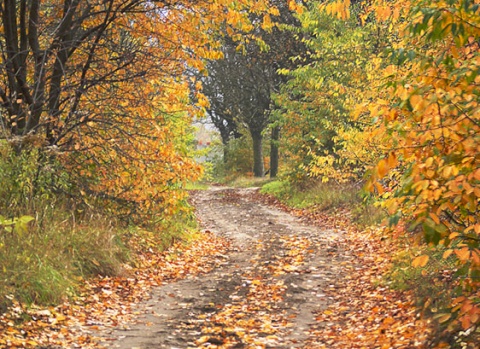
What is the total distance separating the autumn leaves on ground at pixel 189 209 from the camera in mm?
4621

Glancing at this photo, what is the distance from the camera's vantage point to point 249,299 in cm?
923

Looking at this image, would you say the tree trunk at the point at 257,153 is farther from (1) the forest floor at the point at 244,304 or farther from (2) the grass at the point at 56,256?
(2) the grass at the point at 56,256

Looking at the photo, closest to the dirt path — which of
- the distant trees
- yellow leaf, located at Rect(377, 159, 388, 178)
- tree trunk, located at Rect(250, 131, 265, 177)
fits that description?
yellow leaf, located at Rect(377, 159, 388, 178)

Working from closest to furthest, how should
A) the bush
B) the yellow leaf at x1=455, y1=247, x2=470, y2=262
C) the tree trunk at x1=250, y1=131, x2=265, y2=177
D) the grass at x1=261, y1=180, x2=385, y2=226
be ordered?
the yellow leaf at x1=455, y1=247, x2=470, y2=262, the bush, the grass at x1=261, y1=180, x2=385, y2=226, the tree trunk at x1=250, y1=131, x2=265, y2=177

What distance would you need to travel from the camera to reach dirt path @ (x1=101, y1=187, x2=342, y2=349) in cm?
729

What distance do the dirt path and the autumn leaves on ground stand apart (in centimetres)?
→ 4

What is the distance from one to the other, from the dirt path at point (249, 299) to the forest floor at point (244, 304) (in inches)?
0.6

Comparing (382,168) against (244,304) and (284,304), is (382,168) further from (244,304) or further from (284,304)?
(244,304)

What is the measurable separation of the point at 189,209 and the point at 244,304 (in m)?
6.88

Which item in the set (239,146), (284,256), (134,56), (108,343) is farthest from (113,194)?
(239,146)

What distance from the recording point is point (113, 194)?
1139 cm

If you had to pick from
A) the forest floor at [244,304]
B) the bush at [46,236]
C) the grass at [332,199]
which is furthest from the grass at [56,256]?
the grass at [332,199]

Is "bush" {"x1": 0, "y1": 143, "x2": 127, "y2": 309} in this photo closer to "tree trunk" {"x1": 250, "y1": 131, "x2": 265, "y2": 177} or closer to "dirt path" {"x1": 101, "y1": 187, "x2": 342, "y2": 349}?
"dirt path" {"x1": 101, "y1": 187, "x2": 342, "y2": 349}

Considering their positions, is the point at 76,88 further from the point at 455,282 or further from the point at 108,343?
the point at 455,282
